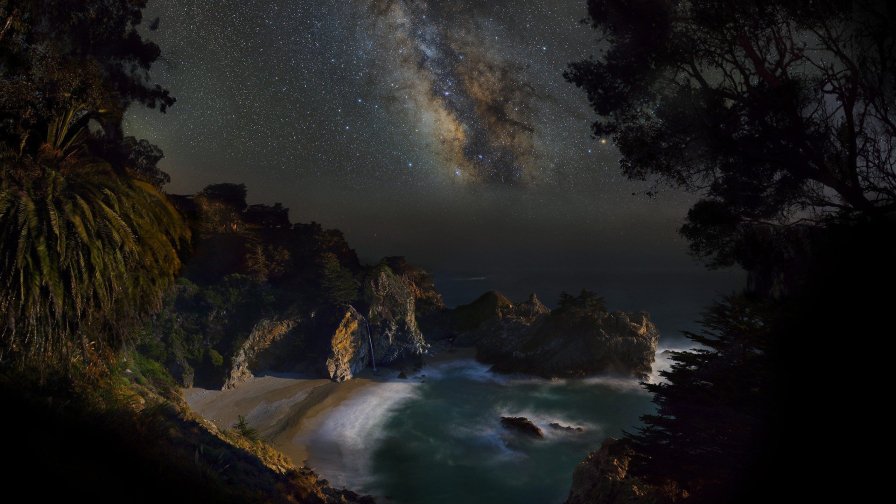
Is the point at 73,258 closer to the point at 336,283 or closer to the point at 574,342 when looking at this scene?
the point at 336,283

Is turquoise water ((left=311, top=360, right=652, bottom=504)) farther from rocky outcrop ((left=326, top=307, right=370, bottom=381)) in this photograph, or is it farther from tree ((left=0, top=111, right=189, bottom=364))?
tree ((left=0, top=111, right=189, bottom=364))

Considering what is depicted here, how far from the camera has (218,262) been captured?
129ft

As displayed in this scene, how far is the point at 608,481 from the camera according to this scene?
1528 cm

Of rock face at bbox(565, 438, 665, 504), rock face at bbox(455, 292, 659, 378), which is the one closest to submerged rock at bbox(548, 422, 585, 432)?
rock face at bbox(455, 292, 659, 378)

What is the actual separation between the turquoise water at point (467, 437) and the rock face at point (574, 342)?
1.88 m

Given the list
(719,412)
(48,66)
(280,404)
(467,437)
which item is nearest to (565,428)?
(467,437)

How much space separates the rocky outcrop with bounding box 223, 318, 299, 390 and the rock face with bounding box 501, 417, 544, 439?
67.0 feet

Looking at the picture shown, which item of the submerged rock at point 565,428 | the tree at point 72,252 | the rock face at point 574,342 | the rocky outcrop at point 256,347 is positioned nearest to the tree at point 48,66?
the tree at point 72,252

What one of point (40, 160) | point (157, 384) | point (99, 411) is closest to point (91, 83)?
point (40, 160)

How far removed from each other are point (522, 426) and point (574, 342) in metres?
16.5

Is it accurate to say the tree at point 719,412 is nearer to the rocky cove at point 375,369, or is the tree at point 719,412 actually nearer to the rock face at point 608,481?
the rock face at point 608,481

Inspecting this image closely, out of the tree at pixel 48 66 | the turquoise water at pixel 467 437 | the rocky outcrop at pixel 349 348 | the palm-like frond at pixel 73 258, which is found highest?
the tree at pixel 48 66

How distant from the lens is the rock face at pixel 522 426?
94.0 feet

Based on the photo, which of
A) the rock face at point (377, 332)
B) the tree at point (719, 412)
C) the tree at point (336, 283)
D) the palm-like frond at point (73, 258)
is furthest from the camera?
the tree at point (336, 283)
